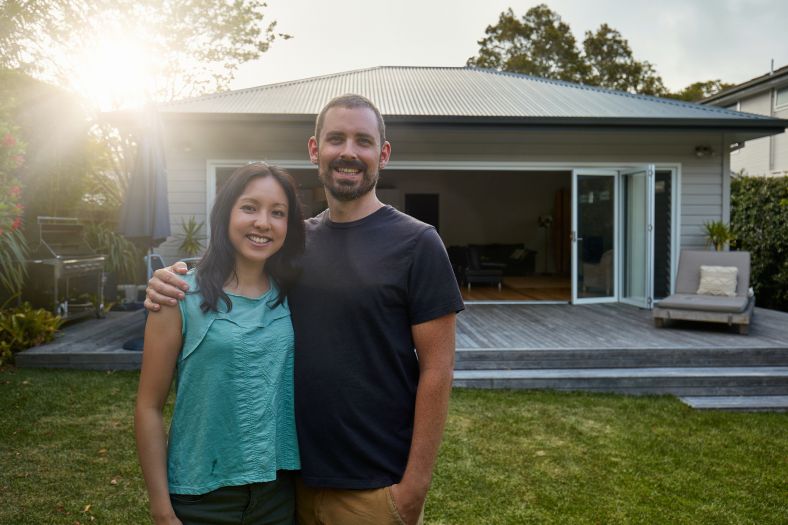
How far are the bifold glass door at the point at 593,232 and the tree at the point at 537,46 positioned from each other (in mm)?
16332

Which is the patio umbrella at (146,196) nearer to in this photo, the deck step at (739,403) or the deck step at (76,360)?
the deck step at (76,360)

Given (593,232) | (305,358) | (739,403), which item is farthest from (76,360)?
(593,232)

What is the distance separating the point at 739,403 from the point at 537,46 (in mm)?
21822

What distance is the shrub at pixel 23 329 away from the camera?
5.91m

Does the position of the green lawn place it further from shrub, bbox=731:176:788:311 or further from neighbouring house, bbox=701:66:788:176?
neighbouring house, bbox=701:66:788:176

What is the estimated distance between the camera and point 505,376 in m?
5.38

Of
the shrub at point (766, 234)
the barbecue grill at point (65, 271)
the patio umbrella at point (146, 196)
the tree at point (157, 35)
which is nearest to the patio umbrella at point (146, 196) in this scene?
the patio umbrella at point (146, 196)

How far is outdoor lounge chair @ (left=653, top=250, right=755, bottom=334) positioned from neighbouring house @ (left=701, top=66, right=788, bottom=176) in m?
8.53

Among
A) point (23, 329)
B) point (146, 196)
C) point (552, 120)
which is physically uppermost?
point (552, 120)

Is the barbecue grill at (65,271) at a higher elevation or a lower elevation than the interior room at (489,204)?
lower

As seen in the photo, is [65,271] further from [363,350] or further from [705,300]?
[705,300]

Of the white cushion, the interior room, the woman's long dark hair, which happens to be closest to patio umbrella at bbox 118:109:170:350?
the woman's long dark hair

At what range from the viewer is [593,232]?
890 cm

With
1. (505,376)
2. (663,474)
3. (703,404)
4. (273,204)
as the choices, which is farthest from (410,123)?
(273,204)
